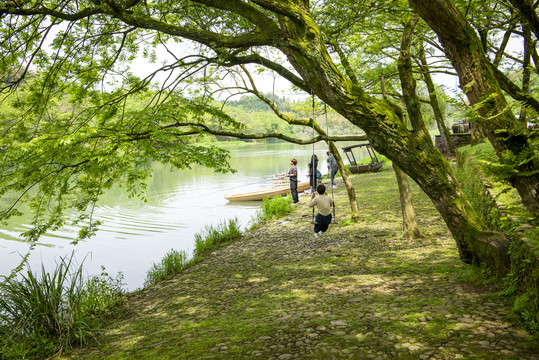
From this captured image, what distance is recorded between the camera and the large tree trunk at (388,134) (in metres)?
5.17

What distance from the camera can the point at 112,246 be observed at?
14.3m

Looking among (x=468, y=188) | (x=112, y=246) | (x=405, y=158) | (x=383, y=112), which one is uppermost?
(x=383, y=112)

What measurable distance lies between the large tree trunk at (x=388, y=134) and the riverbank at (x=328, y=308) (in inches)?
26.4

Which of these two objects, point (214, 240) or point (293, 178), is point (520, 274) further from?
point (293, 178)

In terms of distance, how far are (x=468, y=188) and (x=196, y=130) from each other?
25.6ft

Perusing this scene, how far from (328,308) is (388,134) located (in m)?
2.50

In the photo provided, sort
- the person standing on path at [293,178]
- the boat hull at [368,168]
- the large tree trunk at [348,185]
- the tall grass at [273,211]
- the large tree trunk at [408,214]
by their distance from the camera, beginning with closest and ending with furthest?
the large tree trunk at [408,214], the large tree trunk at [348,185], the tall grass at [273,211], the person standing on path at [293,178], the boat hull at [368,168]

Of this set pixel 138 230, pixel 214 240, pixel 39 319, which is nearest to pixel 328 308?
pixel 39 319

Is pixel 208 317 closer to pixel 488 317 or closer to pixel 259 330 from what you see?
pixel 259 330

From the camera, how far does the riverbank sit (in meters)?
3.95

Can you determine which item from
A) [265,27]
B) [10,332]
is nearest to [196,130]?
[265,27]

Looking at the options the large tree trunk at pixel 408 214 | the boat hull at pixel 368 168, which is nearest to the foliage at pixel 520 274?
the large tree trunk at pixel 408 214

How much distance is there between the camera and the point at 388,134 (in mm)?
5270

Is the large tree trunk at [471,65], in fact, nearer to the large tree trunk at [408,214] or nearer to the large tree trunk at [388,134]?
the large tree trunk at [388,134]
